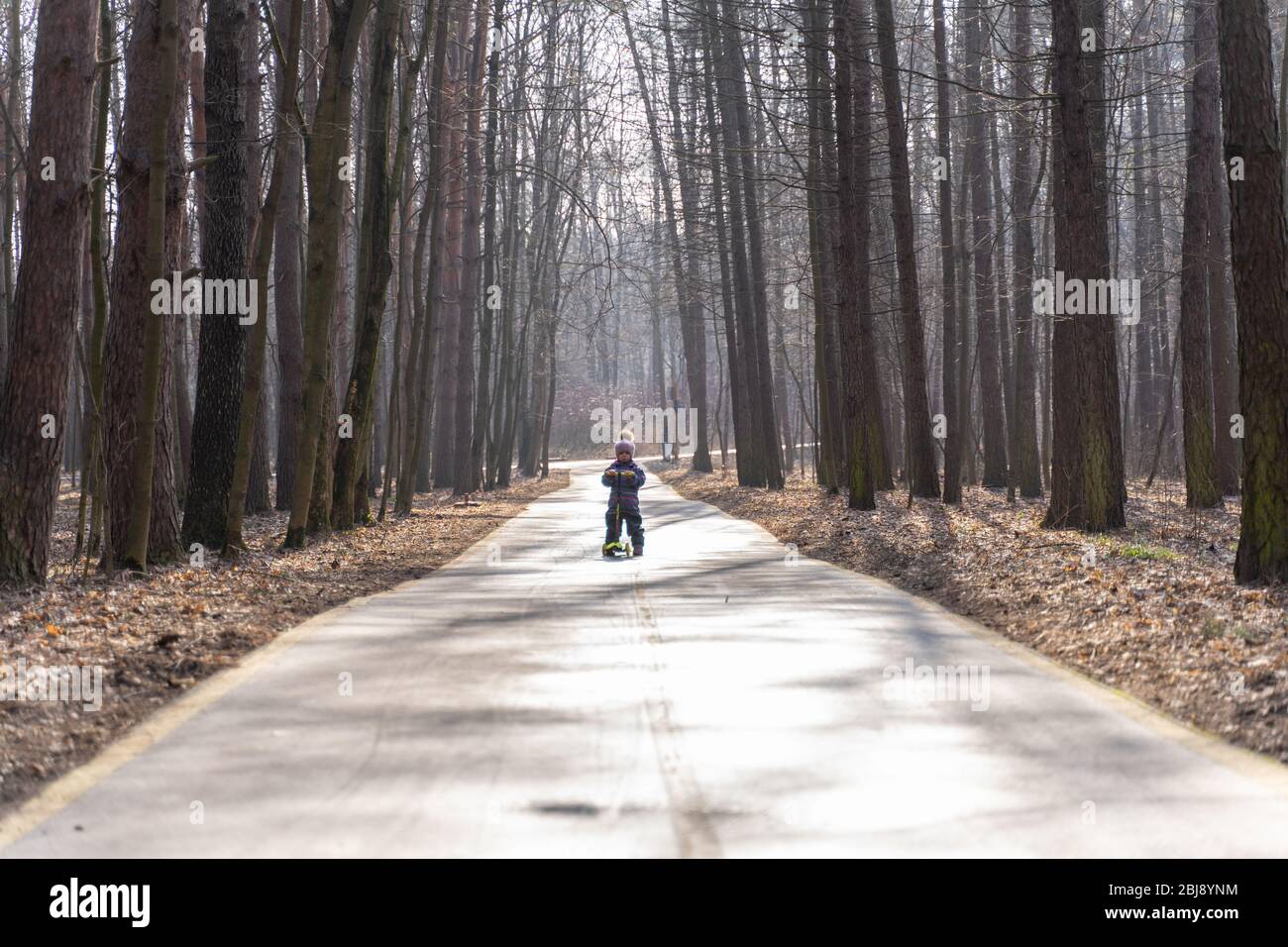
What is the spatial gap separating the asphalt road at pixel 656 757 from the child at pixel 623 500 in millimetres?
6705

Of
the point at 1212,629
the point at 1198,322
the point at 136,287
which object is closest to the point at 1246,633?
the point at 1212,629

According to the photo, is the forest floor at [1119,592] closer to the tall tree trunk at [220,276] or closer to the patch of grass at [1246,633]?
the patch of grass at [1246,633]

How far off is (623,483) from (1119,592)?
7460 millimetres

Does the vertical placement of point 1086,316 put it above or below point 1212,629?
above

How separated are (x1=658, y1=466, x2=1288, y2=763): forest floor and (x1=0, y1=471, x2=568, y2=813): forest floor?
18.3 ft

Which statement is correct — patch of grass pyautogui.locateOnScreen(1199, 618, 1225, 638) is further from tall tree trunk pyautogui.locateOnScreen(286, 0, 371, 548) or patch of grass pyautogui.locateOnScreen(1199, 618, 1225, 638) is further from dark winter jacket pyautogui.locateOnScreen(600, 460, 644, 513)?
tall tree trunk pyautogui.locateOnScreen(286, 0, 371, 548)

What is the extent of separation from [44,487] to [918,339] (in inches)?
637

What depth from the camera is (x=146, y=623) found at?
9805 millimetres

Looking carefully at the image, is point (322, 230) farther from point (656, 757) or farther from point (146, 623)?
point (656, 757)

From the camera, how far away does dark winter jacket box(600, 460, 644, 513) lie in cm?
1717

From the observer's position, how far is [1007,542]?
1602cm

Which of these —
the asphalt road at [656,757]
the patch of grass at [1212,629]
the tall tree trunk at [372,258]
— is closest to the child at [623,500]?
the tall tree trunk at [372,258]
